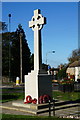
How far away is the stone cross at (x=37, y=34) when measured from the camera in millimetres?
12500

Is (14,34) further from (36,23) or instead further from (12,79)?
(36,23)

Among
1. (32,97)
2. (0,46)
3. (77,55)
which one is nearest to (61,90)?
(32,97)

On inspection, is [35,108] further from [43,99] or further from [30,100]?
[30,100]

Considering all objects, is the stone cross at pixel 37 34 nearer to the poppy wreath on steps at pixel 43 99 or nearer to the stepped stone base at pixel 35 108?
the poppy wreath on steps at pixel 43 99

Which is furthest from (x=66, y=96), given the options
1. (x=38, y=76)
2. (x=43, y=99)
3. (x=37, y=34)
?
(x=37, y=34)

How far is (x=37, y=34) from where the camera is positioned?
12.8 metres

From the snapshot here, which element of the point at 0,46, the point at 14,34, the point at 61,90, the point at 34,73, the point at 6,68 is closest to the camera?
the point at 34,73

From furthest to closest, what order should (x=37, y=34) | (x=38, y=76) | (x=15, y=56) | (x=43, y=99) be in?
(x=15, y=56), (x=37, y=34), (x=38, y=76), (x=43, y=99)

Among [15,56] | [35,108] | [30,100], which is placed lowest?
[35,108]

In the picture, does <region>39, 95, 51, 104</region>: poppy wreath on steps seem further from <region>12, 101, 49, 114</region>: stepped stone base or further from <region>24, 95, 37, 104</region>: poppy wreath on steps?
<region>12, 101, 49, 114</region>: stepped stone base

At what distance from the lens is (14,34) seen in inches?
2058

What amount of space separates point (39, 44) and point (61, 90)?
8.68 meters

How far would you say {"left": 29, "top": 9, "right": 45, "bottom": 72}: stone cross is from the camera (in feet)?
41.0

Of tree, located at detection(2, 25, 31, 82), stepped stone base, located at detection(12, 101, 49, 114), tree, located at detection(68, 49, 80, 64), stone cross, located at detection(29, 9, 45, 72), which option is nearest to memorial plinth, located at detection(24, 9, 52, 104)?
stone cross, located at detection(29, 9, 45, 72)
